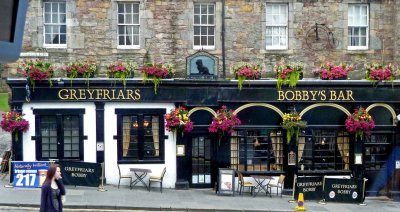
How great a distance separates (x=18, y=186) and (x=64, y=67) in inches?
155

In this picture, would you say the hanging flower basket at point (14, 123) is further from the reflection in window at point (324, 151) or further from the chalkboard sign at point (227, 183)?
the reflection in window at point (324, 151)

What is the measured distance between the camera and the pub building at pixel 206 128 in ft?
62.3

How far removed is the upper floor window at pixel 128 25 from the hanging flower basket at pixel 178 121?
2.62 metres

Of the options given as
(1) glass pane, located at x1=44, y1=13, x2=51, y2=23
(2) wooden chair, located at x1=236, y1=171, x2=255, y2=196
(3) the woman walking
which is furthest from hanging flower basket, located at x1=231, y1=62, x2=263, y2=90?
(3) the woman walking

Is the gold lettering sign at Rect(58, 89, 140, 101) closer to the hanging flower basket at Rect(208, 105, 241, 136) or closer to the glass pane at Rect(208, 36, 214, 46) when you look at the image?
the hanging flower basket at Rect(208, 105, 241, 136)

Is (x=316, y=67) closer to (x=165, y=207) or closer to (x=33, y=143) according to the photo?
(x=165, y=207)

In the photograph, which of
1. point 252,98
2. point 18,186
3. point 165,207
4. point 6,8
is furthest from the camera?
point 252,98

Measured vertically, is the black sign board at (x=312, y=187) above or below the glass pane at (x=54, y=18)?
below

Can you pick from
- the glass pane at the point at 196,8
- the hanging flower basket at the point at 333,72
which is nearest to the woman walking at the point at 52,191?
the glass pane at the point at 196,8

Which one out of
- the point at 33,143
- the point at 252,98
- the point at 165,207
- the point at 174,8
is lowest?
the point at 165,207

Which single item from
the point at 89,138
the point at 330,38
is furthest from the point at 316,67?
the point at 89,138

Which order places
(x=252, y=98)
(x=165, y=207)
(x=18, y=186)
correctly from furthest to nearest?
(x=252, y=98), (x=18, y=186), (x=165, y=207)

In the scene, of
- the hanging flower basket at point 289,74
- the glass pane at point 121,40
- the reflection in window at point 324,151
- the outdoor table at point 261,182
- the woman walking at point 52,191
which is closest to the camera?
the woman walking at point 52,191

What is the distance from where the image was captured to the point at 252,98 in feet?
63.6
